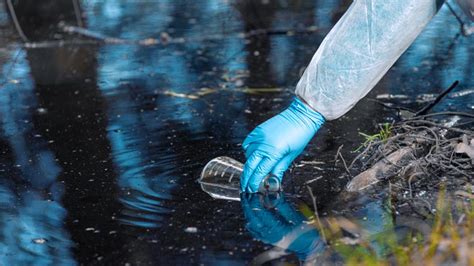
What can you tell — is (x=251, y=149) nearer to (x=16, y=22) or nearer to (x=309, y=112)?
(x=309, y=112)

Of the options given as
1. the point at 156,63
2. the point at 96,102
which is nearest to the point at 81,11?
the point at 156,63

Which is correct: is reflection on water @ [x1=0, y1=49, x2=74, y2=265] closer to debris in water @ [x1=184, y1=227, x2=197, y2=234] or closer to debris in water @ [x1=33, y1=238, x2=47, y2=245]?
debris in water @ [x1=33, y1=238, x2=47, y2=245]

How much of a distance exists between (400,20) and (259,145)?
878 millimetres

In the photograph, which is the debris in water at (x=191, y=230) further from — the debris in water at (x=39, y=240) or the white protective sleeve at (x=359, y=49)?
the white protective sleeve at (x=359, y=49)

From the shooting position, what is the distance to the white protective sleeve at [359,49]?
3822mm

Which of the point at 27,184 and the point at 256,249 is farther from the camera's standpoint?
the point at 27,184

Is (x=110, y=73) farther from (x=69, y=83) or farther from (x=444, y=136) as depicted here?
(x=444, y=136)

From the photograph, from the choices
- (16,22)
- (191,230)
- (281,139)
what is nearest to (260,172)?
(281,139)

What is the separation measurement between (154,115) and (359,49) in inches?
88.7

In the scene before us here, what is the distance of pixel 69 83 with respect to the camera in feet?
22.4

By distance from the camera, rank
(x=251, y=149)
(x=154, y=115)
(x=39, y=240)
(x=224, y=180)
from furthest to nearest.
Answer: (x=154, y=115)
(x=224, y=180)
(x=251, y=149)
(x=39, y=240)

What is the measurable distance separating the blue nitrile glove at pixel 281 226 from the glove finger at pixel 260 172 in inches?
2.4

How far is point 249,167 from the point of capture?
13.7 ft

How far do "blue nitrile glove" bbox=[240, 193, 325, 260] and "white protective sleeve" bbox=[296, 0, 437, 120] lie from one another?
0.49 meters
